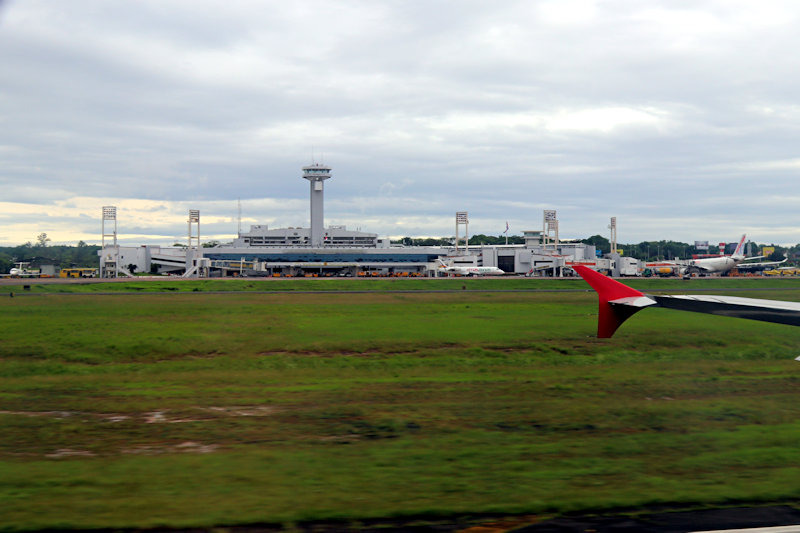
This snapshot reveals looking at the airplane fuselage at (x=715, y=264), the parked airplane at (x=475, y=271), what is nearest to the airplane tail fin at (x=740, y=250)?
the airplane fuselage at (x=715, y=264)

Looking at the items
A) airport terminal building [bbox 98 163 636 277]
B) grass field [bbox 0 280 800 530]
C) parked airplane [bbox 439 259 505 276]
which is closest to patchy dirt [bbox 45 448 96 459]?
grass field [bbox 0 280 800 530]

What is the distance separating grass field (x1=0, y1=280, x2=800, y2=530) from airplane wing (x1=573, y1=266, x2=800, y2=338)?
190 centimetres

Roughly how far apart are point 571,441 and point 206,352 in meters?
15.6

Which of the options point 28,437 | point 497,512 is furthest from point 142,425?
point 497,512

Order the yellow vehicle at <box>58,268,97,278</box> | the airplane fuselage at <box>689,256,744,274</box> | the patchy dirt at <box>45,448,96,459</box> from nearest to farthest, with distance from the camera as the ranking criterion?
1. the patchy dirt at <box>45,448,96,459</box>
2. the airplane fuselage at <box>689,256,744,274</box>
3. the yellow vehicle at <box>58,268,97,278</box>

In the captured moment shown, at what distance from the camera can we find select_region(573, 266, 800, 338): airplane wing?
42.4ft

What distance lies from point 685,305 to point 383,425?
7653mm

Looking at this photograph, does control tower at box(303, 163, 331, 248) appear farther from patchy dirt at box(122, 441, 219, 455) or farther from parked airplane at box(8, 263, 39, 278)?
patchy dirt at box(122, 441, 219, 455)

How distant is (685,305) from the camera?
45.5 ft

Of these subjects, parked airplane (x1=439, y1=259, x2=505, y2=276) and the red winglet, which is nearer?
the red winglet

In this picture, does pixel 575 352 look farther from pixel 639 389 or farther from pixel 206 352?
pixel 206 352

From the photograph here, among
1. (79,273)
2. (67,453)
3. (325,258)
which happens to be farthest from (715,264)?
(79,273)

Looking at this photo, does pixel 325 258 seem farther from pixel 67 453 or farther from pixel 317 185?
pixel 67 453

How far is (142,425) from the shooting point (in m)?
11.7
